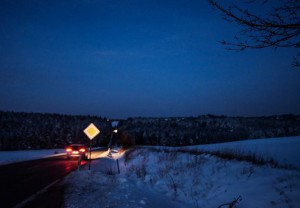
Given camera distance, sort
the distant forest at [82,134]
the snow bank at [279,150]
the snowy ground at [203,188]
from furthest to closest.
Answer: the distant forest at [82,134], the snow bank at [279,150], the snowy ground at [203,188]

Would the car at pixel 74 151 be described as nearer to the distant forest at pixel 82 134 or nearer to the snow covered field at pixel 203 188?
the snow covered field at pixel 203 188

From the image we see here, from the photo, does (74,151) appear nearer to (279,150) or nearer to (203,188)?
(279,150)

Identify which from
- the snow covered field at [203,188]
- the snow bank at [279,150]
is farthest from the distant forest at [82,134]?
the snow covered field at [203,188]


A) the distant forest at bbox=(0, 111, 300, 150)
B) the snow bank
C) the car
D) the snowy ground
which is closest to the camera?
the snowy ground

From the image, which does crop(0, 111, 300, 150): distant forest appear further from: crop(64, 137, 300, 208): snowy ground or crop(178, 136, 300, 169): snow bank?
crop(64, 137, 300, 208): snowy ground

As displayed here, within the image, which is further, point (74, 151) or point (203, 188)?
point (74, 151)

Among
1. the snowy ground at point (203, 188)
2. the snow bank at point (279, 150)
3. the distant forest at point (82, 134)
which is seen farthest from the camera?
the distant forest at point (82, 134)

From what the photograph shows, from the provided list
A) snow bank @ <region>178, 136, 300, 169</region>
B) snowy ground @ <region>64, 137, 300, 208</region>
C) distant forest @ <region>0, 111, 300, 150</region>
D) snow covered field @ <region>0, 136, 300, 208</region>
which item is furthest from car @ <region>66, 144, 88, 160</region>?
distant forest @ <region>0, 111, 300, 150</region>

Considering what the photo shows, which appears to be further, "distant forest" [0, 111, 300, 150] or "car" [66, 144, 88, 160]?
"distant forest" [0, 111, 300, 150]

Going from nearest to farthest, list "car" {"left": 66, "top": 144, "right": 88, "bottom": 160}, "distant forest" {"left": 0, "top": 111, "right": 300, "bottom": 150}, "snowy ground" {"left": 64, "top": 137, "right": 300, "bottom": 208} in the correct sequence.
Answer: "snowy ground" {"left": 64, "top": 137, "right": 300, "bottom": 208} → "car" {"left": 66, "top": 144, "right": 88, "bottom": 160} → "distant forest" {"left": 0, "top": 111, "right": 300, "bottom": 150}

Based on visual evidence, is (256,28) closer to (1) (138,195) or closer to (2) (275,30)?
(2) (275,30)

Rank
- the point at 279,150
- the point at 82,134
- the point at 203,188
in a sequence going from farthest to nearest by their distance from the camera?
the point at 82,134 → the point at 279,150 → the point at 203,188

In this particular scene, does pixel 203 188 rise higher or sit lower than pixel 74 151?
higher

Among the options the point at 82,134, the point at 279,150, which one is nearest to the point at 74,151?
the point at 279,150
